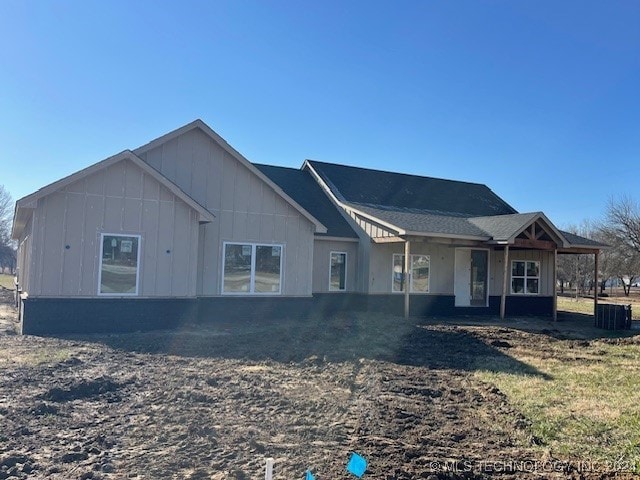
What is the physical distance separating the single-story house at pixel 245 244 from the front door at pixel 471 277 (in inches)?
2.2

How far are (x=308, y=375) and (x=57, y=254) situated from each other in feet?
23.4

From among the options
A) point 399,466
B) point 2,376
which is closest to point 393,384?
point 399,466

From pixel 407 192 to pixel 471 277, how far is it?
16.1ft

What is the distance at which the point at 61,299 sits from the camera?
1207 centimetres

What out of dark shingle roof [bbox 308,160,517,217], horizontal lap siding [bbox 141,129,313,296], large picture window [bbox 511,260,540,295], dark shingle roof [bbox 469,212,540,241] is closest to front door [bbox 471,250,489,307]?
large picture window [bbox 511,260,540,295]

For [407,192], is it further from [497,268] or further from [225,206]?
[225,206]

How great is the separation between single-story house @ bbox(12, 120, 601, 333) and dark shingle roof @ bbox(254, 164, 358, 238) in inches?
Answer: 2.9

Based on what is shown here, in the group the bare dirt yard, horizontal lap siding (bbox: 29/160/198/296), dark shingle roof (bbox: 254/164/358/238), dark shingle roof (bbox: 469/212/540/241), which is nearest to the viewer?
the bare dirt yard

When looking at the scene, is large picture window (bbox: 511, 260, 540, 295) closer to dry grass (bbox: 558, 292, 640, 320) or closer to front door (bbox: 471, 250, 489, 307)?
front door (bbox: 471, 250, 489, 307)

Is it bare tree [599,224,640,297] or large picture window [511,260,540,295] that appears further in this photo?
bare tree [599,224,640,297]

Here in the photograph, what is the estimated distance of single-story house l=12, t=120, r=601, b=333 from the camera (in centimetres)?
1227

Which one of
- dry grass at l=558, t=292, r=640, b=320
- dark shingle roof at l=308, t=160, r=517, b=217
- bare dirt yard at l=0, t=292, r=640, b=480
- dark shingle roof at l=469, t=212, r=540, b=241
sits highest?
dark shingle roof at l=308, t=160, r=517, b=217

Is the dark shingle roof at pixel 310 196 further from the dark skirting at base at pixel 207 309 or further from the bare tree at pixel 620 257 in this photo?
the bare tree at pixel 620 257

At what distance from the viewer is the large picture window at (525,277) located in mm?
21203
